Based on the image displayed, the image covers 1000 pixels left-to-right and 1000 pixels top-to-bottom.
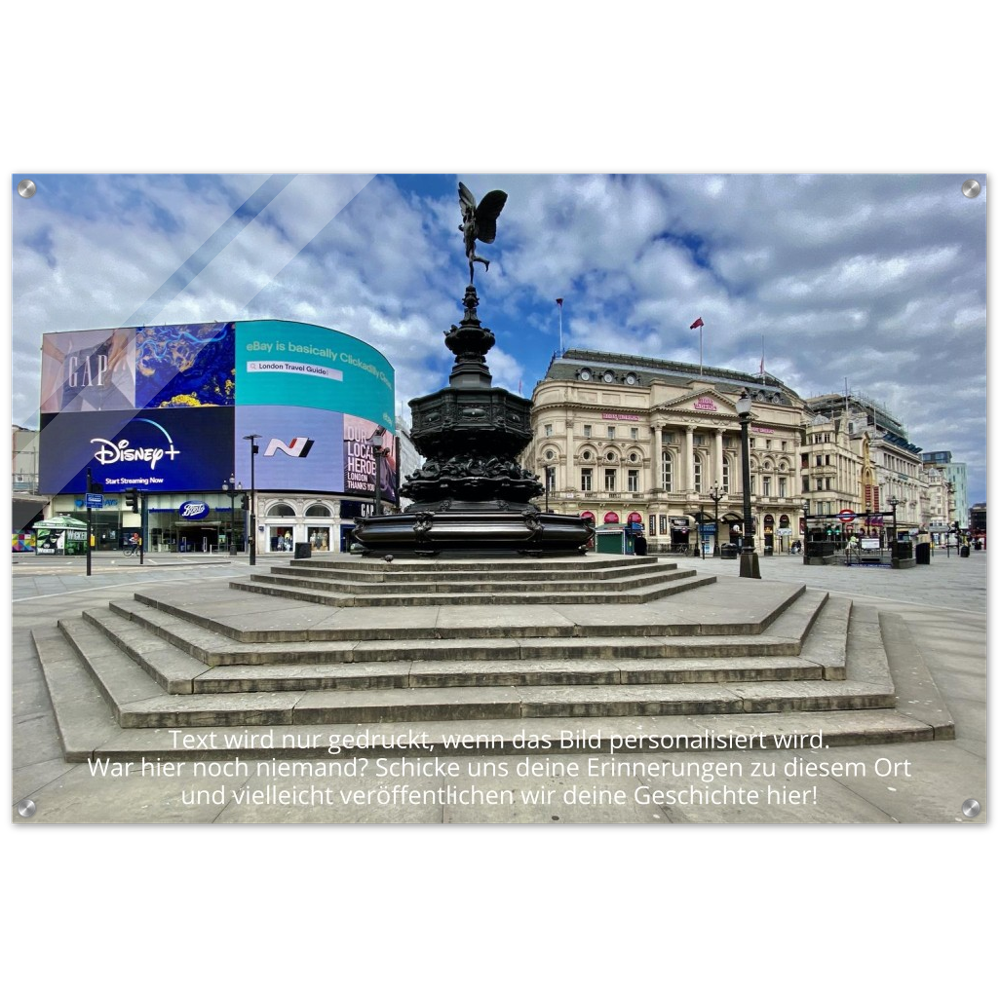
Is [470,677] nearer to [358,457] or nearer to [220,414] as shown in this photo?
[358,457]

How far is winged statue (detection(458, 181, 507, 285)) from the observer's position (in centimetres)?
848

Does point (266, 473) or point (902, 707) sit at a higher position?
point (266, 473)

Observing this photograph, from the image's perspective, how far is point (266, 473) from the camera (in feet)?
144

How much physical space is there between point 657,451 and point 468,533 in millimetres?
47280

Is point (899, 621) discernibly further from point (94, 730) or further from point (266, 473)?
point (266, 473)

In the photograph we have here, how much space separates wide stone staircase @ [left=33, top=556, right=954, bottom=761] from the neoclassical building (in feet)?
133

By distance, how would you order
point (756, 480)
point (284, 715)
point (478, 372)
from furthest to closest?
1. point (756, 480)
2. point (478, 372)
3. point (284, 715)

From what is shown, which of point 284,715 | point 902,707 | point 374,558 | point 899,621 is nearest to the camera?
point 284,715

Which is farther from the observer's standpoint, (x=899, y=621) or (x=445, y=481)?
(x=445, y=481)

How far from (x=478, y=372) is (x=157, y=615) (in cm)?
666

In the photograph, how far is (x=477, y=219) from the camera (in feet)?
28.5

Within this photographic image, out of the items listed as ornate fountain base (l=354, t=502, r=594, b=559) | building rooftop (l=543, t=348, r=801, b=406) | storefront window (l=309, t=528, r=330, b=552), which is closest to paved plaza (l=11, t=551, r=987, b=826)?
ornate fountain base (l=354, t=502, r=594, b=559)
